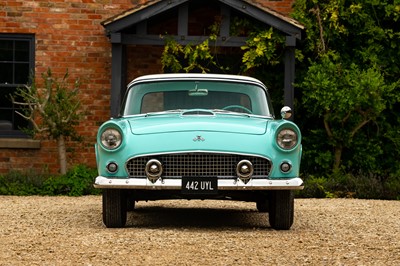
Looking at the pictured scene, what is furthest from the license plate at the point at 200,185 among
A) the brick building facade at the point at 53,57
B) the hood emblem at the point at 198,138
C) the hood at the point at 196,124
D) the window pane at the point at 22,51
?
the window pane at the point at 22,51

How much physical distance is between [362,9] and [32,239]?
9545 mm

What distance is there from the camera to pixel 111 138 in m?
9.23

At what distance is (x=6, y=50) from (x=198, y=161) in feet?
28.0

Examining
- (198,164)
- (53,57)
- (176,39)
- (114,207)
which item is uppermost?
(176,39)

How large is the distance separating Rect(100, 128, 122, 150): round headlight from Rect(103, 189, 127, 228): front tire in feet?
1.37

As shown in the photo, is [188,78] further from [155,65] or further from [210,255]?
[155,65]

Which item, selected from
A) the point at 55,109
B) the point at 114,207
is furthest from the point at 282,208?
the point at 55,109

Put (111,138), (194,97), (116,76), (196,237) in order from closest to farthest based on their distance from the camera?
(196,237)
(111,138)
(194,97)
(116,76)

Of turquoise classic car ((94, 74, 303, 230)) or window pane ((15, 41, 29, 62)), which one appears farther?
window pane ((15, 41, 29, 62))

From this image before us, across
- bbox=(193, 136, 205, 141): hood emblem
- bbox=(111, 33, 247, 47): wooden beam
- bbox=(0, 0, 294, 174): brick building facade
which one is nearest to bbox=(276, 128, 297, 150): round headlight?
bbox=(193, 136, 205, 141): hood emblem

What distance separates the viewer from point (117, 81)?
1585 cm

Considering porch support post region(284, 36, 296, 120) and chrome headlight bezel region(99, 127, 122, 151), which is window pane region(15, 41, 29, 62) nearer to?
porch support post region(284, 36, 296, 120)

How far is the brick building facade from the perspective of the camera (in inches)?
663

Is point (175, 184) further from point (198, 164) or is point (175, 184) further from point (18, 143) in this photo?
point (18, 143)
